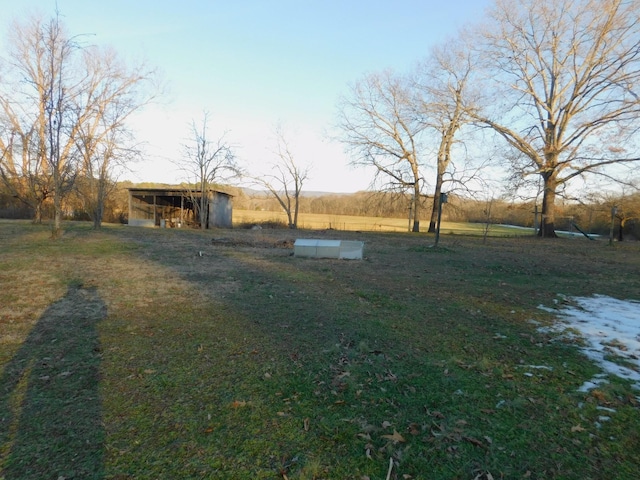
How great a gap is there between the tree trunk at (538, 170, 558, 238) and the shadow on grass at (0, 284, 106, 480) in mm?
25278

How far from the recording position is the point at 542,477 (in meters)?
2.25

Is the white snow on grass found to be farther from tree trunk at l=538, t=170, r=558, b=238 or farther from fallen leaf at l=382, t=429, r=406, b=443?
tree trunk at l=538, t=170, r=558, b=238

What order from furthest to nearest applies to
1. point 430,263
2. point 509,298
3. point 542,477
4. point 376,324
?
point 430,263 → point 509,298 → point 376,324 → point 542,477

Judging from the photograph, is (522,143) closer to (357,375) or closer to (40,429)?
(357,375)

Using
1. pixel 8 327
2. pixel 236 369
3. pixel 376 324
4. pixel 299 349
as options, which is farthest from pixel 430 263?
pixel 8 327

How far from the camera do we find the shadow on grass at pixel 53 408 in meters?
2.24

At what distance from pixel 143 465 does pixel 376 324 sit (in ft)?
11.7

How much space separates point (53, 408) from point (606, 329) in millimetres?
6553

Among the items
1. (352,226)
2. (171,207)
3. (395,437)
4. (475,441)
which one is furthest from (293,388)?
(352,226)

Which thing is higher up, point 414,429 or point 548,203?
point 548,203

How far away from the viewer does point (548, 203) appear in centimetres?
2336

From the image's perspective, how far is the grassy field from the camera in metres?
2.35

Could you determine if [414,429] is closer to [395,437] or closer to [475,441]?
[395,437]

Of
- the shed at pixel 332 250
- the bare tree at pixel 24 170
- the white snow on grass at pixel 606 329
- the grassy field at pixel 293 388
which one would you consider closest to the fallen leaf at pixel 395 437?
the grassy field at pixel 293 388
